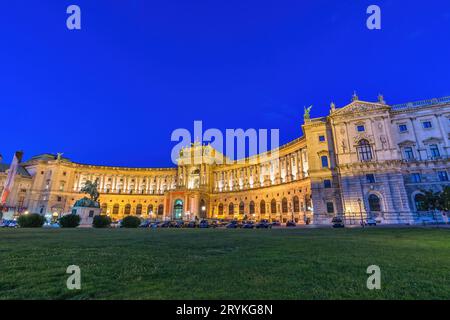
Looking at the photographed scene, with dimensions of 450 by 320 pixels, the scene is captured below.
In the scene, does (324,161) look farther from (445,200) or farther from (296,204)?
(445,200)

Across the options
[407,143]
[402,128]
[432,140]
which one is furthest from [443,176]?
[402,128]

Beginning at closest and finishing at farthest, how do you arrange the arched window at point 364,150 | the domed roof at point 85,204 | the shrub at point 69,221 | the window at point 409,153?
the shrub at point 69,221 → the domed roof at point 85,204 → the window at point 409,153 → the arched window at point 364,150

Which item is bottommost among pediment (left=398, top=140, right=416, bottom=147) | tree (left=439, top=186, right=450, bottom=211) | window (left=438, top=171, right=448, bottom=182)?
tree (left=439, top=186, right=450, bottom=211)

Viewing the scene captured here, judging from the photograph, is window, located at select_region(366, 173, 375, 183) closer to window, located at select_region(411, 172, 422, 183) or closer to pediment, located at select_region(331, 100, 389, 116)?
window, located at select_region(411, 172, 422, 183)

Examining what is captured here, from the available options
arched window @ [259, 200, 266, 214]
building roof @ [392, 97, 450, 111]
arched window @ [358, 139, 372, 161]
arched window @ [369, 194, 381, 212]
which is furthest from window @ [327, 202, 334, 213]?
arched window @ [259, 200, 266, 214]

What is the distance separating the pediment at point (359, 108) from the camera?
48.8 metres

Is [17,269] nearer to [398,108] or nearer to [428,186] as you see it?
[428,186]

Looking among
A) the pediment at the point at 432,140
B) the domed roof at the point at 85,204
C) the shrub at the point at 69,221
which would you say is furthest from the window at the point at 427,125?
the domed roof at the point at 85,204

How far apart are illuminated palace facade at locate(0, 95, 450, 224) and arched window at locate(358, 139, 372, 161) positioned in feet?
0.58

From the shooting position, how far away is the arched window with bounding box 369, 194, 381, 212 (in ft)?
149

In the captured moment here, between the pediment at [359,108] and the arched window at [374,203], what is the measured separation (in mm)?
17405

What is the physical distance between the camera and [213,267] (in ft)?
23.7

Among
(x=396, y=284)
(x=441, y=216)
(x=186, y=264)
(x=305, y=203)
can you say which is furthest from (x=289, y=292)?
(x=305, y=203)

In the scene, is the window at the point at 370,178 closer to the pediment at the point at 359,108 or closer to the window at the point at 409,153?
the window at the point at 409,153
